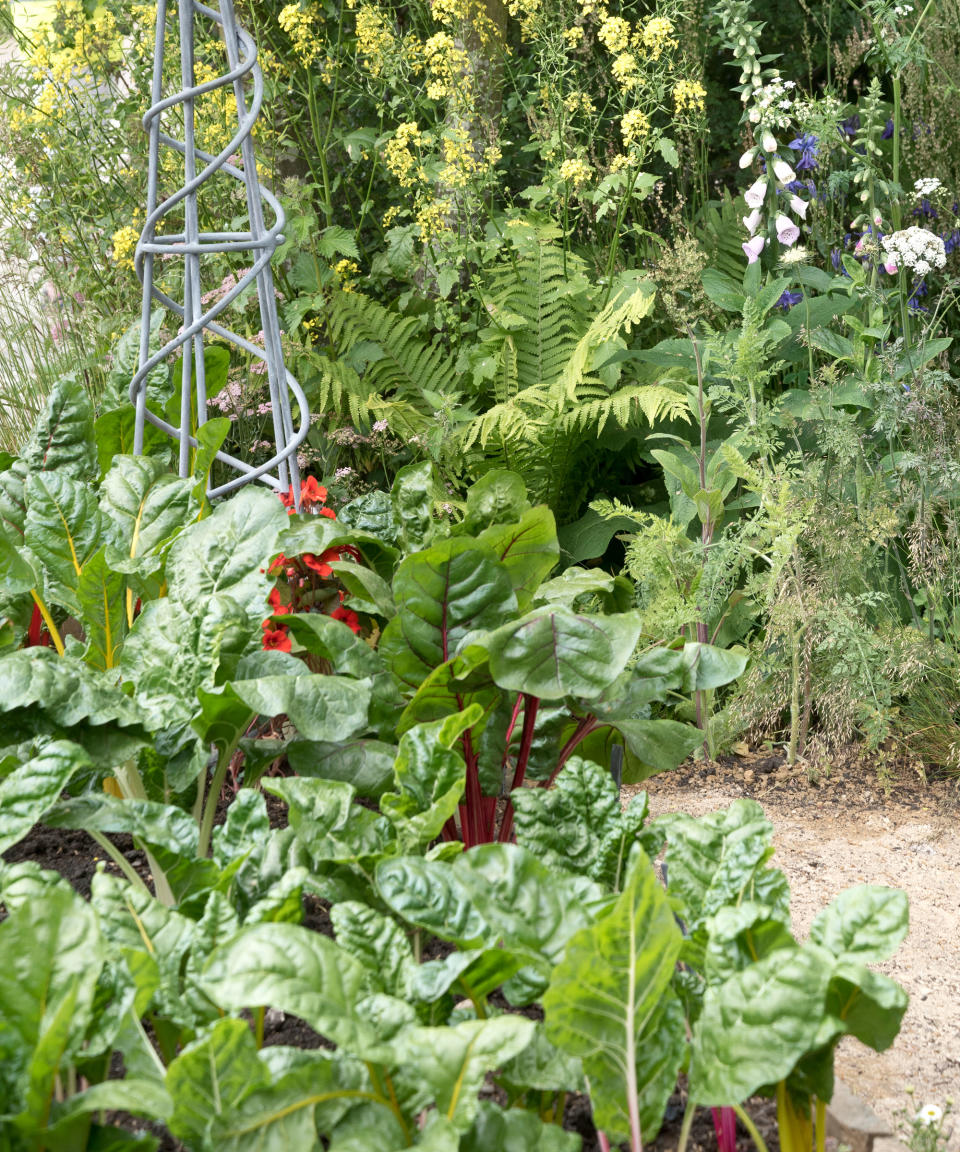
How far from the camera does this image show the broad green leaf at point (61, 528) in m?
1.93

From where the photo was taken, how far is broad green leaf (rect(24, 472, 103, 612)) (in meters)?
1.93

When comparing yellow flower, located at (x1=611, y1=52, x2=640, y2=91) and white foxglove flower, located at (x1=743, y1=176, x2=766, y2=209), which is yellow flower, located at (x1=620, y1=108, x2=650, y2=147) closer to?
yellow flower, located at (x1=611, y1=52, x2=640, y2=91)

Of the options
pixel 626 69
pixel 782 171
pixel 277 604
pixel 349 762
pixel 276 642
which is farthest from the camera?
pixel 626 69

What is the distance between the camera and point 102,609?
188cm

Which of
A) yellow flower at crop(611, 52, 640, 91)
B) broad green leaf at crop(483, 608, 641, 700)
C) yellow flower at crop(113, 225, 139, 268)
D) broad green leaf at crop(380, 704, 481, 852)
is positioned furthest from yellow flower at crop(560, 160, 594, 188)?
broad green leaf at crop(380, 704, 481, 852)

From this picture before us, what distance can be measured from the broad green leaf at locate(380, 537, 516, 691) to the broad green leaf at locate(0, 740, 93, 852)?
533mm

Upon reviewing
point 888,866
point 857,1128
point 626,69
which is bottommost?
point 888,866

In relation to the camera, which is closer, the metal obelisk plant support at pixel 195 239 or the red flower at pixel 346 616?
the metal obelisk plant support at pixel 195 239

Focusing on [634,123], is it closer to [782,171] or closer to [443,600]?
[782,171]

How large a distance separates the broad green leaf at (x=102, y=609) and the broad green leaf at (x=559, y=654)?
707mm

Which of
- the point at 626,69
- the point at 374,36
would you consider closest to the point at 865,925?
the point at 626,69

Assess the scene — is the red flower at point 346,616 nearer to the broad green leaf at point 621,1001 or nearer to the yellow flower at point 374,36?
the broad green leaf at point 621,1001

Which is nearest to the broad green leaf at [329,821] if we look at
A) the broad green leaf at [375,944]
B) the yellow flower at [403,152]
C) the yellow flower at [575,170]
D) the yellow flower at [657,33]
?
the broad green leaf at [375,944]

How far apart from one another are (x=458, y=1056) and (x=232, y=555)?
0.93 meters
